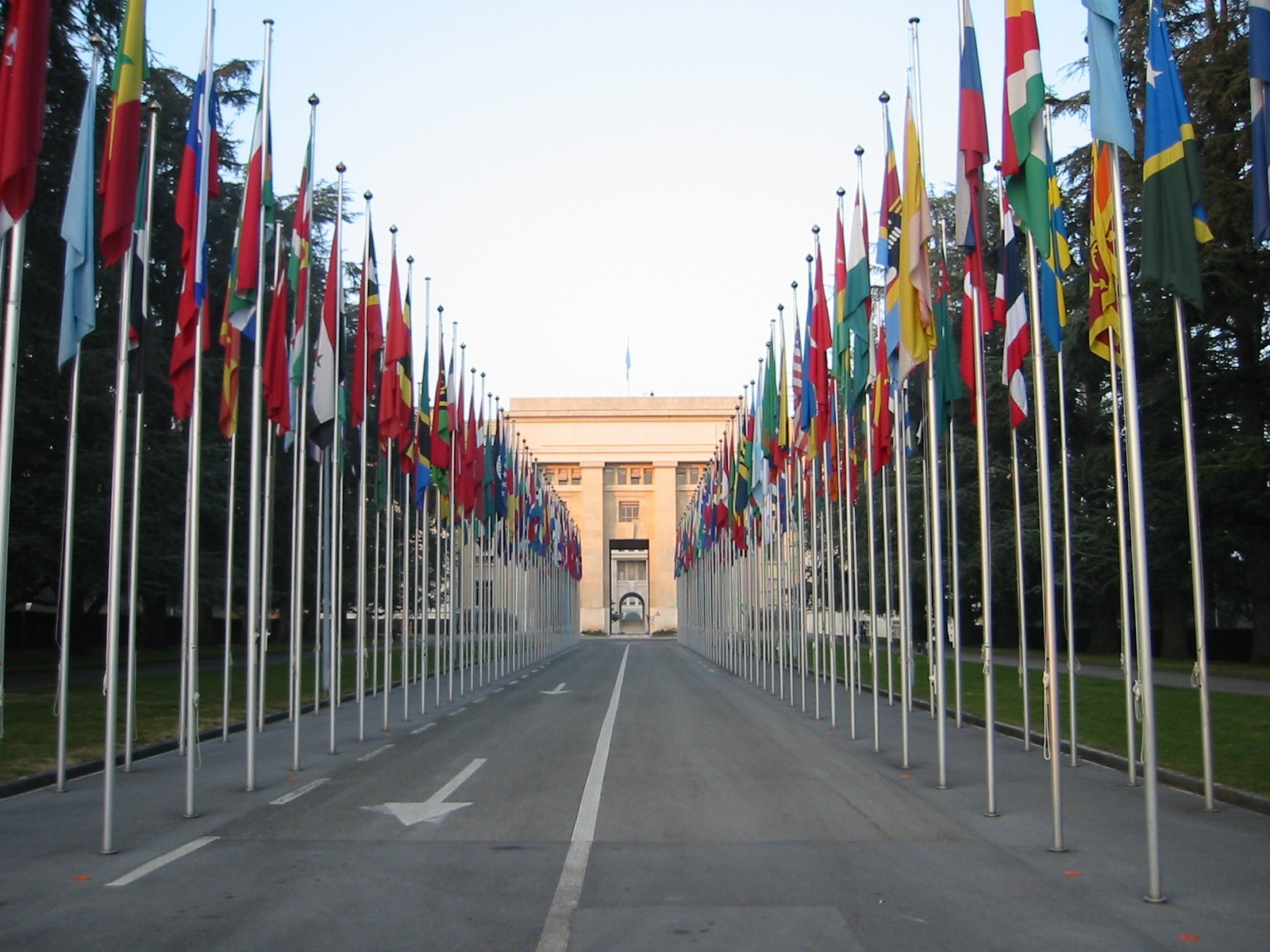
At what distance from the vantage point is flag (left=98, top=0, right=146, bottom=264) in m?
11.0

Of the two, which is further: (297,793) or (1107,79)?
(297,793)

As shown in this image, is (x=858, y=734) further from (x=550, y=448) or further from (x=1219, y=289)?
(x=550, y=448)

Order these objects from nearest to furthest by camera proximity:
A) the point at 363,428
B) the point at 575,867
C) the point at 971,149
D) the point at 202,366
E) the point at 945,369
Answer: the point at 575,867, the point at 971,149, the point at 202,366, the point at 945,369, the point at 363,428

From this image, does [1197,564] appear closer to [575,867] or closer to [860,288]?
[860,288]

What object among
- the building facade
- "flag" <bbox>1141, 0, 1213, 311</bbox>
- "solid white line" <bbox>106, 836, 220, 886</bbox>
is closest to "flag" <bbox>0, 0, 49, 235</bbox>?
"solid white line" <bbox>106, 836, 220, 886</bbox>

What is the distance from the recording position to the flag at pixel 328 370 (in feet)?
57.8

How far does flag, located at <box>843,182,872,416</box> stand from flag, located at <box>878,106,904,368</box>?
1.03m

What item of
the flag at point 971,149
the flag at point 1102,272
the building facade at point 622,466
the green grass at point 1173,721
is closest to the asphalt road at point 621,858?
the green grass at point 1173,721

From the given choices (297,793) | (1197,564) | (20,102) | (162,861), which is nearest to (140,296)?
(20,102)

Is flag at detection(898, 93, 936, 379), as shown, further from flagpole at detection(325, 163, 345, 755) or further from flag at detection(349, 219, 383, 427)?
flag at detection(349, 219, 383, 427)

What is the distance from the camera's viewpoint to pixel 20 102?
1015 centimetres

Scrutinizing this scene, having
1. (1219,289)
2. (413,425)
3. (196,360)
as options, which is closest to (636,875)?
(196,360)

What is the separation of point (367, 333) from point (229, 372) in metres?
3.19

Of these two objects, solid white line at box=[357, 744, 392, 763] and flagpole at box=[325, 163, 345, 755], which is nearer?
solid white line at box=[357, 744, 392, 763]
